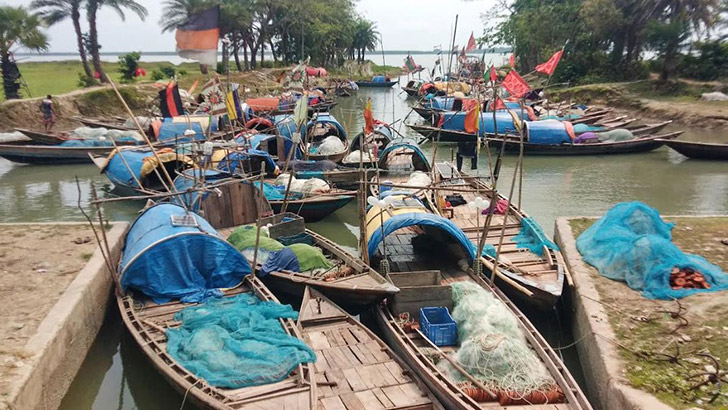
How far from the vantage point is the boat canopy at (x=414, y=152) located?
17266mm

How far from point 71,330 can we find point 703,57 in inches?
1574

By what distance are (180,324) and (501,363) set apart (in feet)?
15.3

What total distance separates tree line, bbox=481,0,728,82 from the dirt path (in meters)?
36.9

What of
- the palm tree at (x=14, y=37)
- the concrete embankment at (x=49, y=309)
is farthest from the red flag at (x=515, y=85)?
the palm tree at (x=14, y=37)

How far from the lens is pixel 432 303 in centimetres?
829

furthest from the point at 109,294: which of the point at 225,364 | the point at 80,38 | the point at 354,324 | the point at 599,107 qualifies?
the point at 599,107

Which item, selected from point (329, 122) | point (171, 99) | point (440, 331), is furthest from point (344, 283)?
point (329, 122)

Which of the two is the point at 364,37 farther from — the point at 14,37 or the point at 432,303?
the point at 432,303

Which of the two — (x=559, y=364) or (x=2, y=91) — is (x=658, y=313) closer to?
(x=559, y=364)

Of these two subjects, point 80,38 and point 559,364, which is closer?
point 559,364

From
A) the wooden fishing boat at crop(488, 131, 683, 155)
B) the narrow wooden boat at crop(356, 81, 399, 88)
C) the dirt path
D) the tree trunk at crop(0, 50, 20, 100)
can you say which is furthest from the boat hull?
the narrow wooden boat at crop(356, 81, 399, 88)

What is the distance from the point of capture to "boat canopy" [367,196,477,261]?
9227 millimetres

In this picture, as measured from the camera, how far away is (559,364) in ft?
22.4

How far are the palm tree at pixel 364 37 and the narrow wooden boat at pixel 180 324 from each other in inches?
2705
